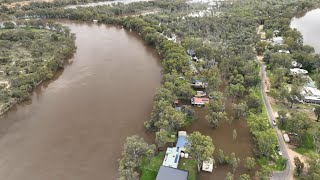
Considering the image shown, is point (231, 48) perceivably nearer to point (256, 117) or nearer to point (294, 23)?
point (256, 117)

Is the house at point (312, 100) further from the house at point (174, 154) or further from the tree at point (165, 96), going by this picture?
the house at point (174, 154)

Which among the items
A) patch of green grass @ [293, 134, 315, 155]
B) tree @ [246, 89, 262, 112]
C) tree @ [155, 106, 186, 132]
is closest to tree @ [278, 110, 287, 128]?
patch of green grass @ [293, 134, 315, 155]

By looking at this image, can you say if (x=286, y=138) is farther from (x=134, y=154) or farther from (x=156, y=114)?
(x=134, y=154)

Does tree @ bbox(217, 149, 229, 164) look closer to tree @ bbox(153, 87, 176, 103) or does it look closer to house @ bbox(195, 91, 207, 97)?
tree @ bbox(153, 87, 176, 103)

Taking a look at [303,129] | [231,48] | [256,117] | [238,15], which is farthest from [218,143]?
[238,15]

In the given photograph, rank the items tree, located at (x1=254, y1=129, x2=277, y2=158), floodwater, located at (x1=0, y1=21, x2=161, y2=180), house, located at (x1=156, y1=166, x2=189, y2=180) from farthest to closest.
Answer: floodwater, located at (x1=0, y1=21, x2=161, y2=180) < tree, located at (x1=254, y1=129, x2=277, y2=158) < house, located at (x1=156, y1=166, x2=189, y2=180)

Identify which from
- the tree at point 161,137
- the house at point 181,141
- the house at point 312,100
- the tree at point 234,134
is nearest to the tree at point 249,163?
the tree at point 234,134
